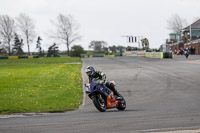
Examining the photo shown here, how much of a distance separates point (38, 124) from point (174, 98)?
7.62 m

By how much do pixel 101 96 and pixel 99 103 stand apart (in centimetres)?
27

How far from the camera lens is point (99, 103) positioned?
11.2 metres

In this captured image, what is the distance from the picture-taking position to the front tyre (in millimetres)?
11105

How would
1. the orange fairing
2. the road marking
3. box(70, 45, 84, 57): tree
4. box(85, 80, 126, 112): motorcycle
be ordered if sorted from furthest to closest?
box(70, 45, 84, 57): tree
the orange fairing
box(85, 80, 126, 112): motorcycle
the road marking

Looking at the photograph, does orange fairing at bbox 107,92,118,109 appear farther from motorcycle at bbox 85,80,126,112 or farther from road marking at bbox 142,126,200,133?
road marking at bbox 142,126,200,133

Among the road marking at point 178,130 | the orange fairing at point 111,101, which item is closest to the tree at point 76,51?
the orange fairing at point 111,101

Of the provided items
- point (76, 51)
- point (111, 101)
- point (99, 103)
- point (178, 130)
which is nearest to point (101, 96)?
point (99, 103)

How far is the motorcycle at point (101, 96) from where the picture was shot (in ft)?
36.1

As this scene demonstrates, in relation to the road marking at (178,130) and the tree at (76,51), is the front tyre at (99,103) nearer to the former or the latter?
the road marking at (178,130)

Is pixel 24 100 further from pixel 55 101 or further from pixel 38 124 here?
pixel 38 124

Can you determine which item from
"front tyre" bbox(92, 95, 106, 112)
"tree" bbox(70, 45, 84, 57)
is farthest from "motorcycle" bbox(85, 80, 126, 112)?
"tree" bbox(70, 45, 84, 57)

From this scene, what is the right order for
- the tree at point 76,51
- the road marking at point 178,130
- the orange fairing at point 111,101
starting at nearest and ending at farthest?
the road marking at point 178,130 → the orange fairing at point 111,101 → the tree at point 76,51

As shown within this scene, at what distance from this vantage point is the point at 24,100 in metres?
14.9

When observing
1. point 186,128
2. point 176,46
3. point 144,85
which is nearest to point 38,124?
point 186,128
